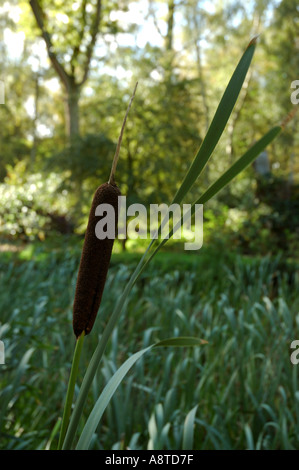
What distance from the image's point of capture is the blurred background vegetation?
2.09 metres

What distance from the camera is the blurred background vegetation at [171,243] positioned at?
2092 millimetres

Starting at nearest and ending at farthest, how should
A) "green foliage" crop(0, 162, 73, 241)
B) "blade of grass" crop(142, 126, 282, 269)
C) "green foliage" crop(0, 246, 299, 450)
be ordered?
"blade of grass" crop(142, 126, 282, 269) → "green foliage" crop(0, 246, 299, 450) → "green foliage" crop(0, 162, 73, 241)

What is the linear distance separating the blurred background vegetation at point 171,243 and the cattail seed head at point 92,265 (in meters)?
0.93

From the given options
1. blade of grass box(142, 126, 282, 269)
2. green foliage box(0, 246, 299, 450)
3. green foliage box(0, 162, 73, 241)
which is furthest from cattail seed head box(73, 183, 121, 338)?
green foliage box(0, 162, 73, 241)

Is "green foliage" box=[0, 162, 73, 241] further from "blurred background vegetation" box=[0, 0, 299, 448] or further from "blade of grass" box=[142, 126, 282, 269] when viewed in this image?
"blade of grass" box=[142, 126, 282, 269]

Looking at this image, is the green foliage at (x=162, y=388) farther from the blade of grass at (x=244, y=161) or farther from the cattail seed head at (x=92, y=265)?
the blade of grass at (x=244, y=161)

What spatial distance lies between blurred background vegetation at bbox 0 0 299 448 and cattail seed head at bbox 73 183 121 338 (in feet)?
3.06

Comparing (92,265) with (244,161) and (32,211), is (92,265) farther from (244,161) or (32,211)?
(32,211)

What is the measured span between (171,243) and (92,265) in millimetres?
8716

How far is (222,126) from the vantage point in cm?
56

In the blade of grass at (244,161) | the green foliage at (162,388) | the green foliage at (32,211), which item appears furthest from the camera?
the green foliage at (32,211)

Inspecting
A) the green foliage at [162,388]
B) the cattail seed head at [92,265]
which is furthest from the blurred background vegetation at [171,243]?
the cattail seed head at [92,265]
